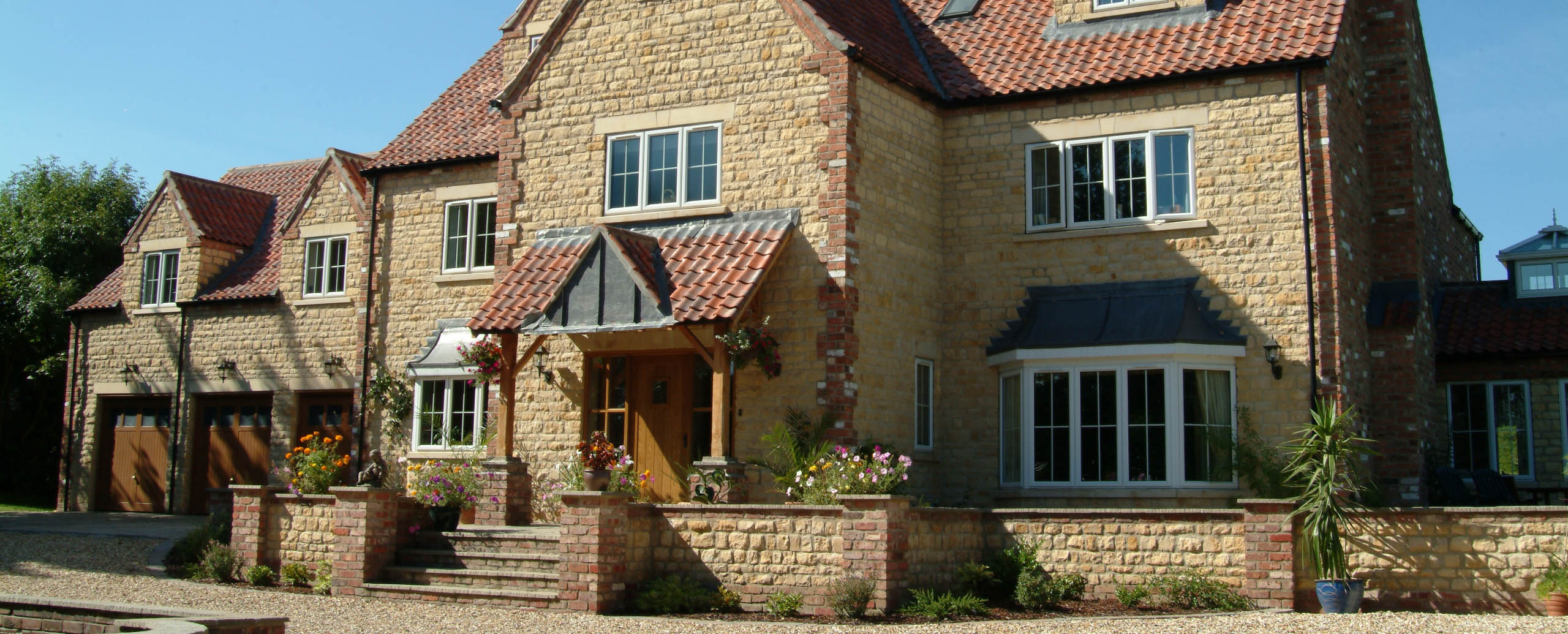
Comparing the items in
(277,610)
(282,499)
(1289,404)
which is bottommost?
(277,610)

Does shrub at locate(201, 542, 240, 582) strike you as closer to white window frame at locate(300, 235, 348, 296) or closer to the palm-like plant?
white window frame at locate(300, 235, 348, 296)

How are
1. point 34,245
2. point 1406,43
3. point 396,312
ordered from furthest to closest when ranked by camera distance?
point 34,245 < point 396,312 < point 1406,43

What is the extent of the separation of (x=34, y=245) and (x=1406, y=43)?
3081 centimetres

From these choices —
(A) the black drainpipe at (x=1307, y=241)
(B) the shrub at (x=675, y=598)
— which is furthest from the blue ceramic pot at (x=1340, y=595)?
(B) the shrub at (x=675, y=598)

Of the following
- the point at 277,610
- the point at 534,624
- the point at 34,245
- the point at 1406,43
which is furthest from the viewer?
the point at 34,245

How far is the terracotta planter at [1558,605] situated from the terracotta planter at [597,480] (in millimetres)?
9658

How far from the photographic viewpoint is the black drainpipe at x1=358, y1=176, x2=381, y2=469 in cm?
2348

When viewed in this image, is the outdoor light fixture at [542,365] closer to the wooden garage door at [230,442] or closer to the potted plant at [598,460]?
the potted plant at [598,460]

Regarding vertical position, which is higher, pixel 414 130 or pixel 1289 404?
pixel 414 130

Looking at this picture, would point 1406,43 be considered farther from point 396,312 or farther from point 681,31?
point 396,312

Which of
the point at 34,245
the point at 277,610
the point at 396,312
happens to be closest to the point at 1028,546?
the point at 277,610

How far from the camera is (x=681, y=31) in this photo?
1873 cm

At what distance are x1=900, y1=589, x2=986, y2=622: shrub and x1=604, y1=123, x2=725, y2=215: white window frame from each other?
6483mm

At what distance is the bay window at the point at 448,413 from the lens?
21.8 metres
